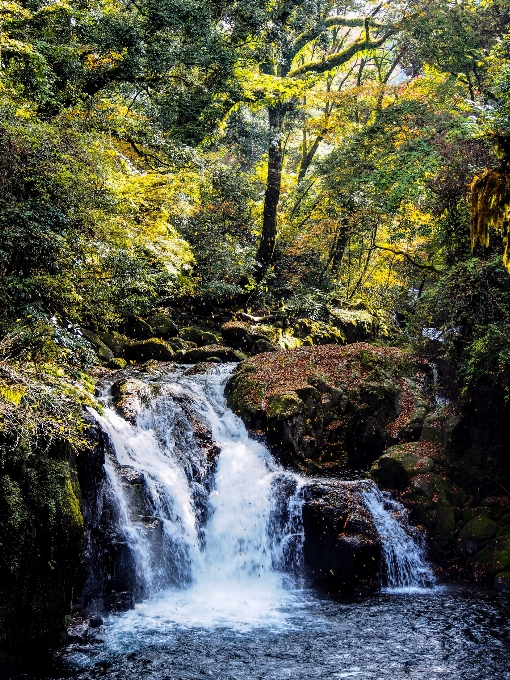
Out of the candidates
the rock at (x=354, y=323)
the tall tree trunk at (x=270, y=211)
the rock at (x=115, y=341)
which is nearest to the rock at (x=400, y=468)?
the rock at (x=115, y=341)

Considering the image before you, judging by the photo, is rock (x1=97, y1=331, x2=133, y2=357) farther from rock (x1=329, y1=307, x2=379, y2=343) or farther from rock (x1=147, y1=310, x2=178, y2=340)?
rock (x1=329, y1=307, x2=379, y2=343)

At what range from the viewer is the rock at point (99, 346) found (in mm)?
15062

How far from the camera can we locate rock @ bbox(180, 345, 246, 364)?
1661cm

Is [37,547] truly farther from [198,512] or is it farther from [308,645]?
[198,512]

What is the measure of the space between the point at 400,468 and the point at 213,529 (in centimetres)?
437

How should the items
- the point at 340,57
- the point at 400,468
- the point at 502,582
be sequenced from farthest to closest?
the point at 340,57
the point at 400,468
the point at 502,582

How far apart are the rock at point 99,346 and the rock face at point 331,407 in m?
3.92

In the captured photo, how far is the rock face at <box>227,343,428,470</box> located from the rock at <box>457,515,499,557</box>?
2826 mm

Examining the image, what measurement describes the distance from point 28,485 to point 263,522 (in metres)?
5.22

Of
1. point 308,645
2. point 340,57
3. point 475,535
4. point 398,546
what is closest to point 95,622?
point 308,645

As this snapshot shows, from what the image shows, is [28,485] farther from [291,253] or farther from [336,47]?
[336,47]

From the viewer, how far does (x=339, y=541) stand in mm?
10016

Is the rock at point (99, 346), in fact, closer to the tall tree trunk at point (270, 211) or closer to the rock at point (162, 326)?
the rock at point (162, 326)

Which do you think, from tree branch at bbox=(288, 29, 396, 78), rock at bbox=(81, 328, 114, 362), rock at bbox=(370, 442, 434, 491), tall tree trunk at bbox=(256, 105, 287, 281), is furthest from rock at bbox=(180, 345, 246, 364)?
tree branch at bbox=(288, 29, 396, 78)
